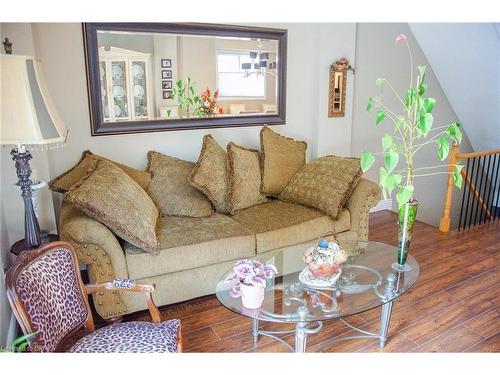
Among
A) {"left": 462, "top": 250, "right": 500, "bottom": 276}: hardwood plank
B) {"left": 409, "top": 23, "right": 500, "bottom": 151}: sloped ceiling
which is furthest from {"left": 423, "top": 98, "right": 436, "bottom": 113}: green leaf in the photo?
{"left": 409, "top": 23, "right": 500, "bottom": 151}: sloped ceiling

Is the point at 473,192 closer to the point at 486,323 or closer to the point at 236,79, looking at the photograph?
the point at 486,323

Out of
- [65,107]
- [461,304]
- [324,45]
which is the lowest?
[461,304]

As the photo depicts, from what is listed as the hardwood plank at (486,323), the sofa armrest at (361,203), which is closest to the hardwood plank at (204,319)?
the sofa armrest at (361,203)

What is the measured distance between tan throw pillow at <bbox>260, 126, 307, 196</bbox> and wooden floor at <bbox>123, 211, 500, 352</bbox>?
115 cm

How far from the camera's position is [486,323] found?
8.30 ft

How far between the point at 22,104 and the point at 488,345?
2819 millimetres

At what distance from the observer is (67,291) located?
170 centimetres

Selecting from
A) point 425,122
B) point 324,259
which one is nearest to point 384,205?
point 425,122
